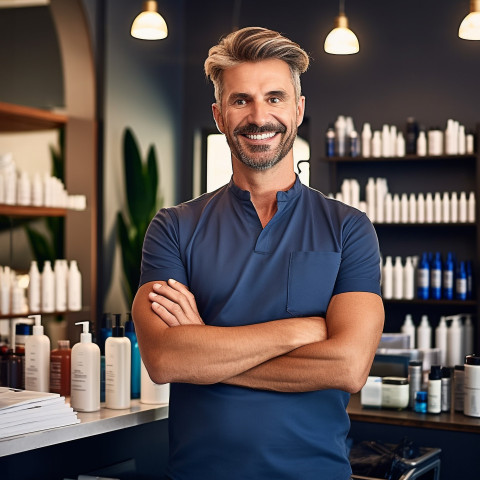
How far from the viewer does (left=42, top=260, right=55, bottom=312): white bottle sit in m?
5.14

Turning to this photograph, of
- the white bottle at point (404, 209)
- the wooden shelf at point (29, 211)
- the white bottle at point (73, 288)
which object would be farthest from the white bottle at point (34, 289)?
the white bottle at point (404, 209)

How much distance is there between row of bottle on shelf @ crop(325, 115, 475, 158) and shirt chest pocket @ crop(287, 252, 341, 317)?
4.26 metres

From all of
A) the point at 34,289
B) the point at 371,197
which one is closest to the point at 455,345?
the point at 371,197

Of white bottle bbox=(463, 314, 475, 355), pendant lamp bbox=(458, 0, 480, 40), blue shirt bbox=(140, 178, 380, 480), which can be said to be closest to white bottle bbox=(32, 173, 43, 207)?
pendant lamp bbox=(458, 0, 480, 40)

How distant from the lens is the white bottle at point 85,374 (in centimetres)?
249

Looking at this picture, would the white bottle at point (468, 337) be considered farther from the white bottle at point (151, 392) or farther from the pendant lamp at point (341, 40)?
the white bottle at point (151, 392)

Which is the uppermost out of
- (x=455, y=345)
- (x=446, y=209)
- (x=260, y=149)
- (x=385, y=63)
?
(x=385, y=63)

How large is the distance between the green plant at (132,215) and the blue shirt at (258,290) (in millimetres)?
4094

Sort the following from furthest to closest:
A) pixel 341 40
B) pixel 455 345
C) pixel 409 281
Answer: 1. pixel 409 281
2. pixel 455 345
3. pixel 341 40

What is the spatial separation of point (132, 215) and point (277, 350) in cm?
449

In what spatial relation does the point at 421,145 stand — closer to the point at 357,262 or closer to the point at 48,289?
the point at 48,289

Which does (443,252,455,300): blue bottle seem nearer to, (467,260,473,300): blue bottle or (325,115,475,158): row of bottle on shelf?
(467,260,473,300): blue bottle

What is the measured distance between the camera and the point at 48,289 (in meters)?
5.18

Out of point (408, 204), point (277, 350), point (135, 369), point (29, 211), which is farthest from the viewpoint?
point (408, 204)
